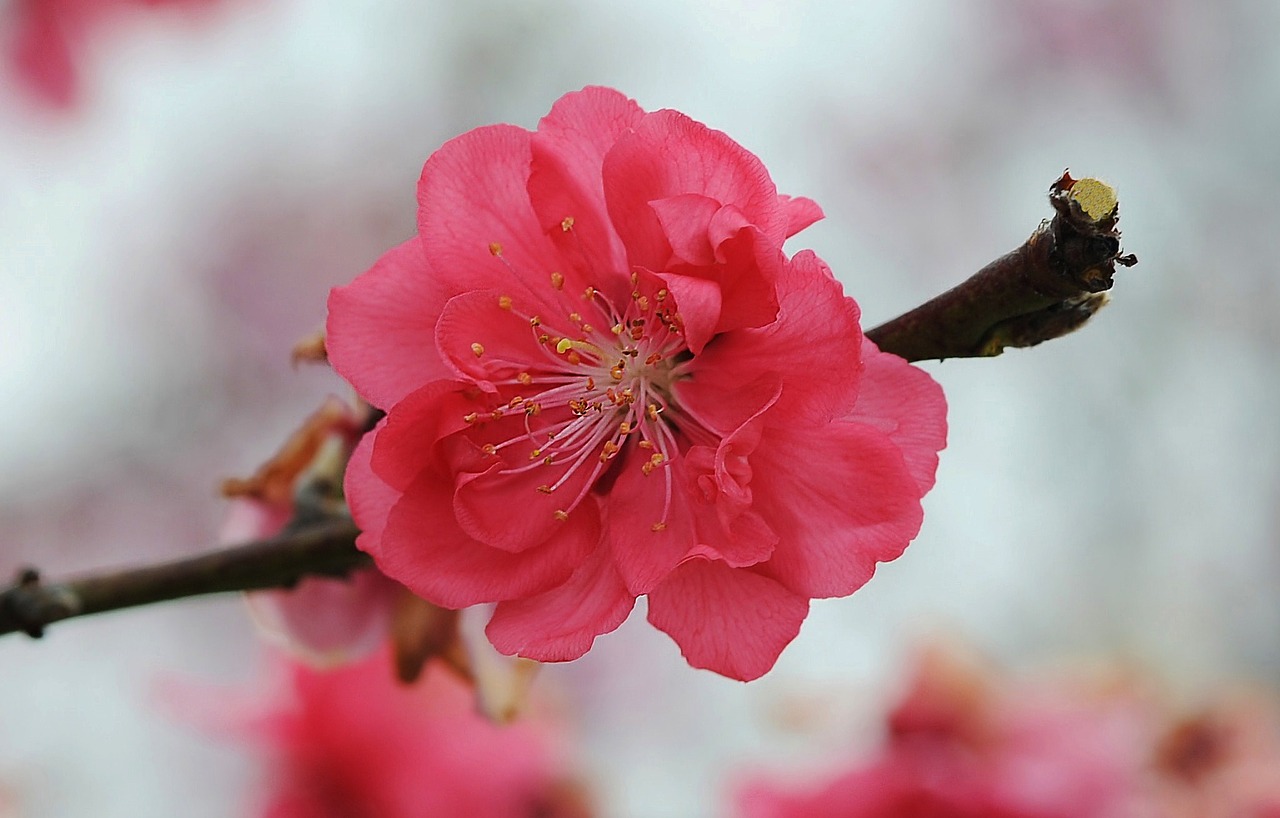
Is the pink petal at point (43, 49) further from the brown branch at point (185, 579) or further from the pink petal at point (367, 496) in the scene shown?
the pink petal at point (367, 496)

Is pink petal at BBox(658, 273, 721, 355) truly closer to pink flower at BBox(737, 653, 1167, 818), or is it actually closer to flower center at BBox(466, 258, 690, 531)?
Answer: flower center at BBox(466, 258, 690, 531)

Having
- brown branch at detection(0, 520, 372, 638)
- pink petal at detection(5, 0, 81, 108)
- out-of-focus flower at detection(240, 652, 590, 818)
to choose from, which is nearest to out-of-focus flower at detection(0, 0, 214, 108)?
pink petal at detection(5, 0, 81, 108)

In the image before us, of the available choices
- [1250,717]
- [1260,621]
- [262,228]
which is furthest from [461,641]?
[1260,621]

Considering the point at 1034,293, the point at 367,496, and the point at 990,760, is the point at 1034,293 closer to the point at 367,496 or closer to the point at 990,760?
the point at 367,496

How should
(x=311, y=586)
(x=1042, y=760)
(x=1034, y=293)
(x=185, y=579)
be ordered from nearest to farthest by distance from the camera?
(x=1034, y=293)
(x=185, y=579)
(x=311, y=586)
(x=1042, y=760)

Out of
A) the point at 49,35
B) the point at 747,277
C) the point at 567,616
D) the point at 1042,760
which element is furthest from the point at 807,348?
the point at 49,35

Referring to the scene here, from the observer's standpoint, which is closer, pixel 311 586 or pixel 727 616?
pixel 727 616
